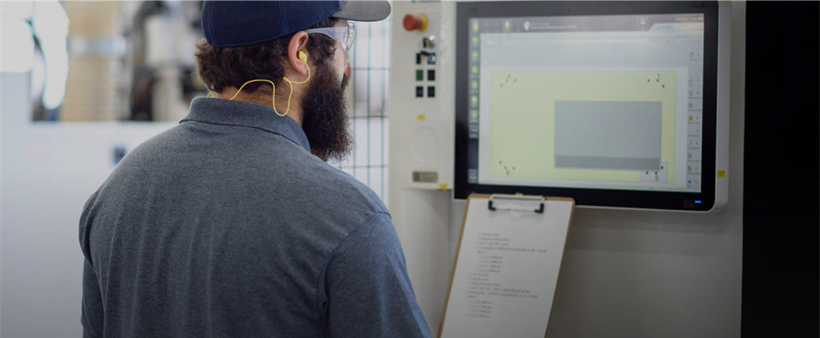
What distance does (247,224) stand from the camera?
27.6 inches

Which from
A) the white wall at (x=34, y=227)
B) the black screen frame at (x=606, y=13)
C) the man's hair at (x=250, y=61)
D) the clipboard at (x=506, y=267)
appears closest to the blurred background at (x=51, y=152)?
the white wall at (x=34, y=227)

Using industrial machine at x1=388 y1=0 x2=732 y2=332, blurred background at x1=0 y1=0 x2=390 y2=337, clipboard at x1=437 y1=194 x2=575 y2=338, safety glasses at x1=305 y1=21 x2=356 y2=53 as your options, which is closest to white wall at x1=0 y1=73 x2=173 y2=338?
blurred background at x1=0 y1=0 x2=390 y2=337

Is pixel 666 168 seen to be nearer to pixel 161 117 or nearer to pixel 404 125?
pixel 404 125

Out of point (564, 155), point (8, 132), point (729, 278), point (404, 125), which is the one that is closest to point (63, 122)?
point (8, 132)

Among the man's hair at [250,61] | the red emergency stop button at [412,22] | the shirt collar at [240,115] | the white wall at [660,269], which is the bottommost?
the white wall at [660,269]

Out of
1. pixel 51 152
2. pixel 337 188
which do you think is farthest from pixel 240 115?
pixel 51 152

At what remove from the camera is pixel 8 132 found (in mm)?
2047

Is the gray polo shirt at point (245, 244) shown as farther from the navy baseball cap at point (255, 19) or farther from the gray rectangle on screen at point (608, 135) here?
the gray rectangle on screen at point (608, 135)

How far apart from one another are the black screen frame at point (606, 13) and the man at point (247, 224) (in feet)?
2.70

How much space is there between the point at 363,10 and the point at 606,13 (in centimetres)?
86

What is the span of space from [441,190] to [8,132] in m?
1.52

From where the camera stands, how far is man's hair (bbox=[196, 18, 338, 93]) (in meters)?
0.84

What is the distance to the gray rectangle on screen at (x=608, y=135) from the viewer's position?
153 cm

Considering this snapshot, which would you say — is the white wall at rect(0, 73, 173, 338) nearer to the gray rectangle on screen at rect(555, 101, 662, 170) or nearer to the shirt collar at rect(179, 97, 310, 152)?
the shirt collar at rect(179, 97, 310, 152)
